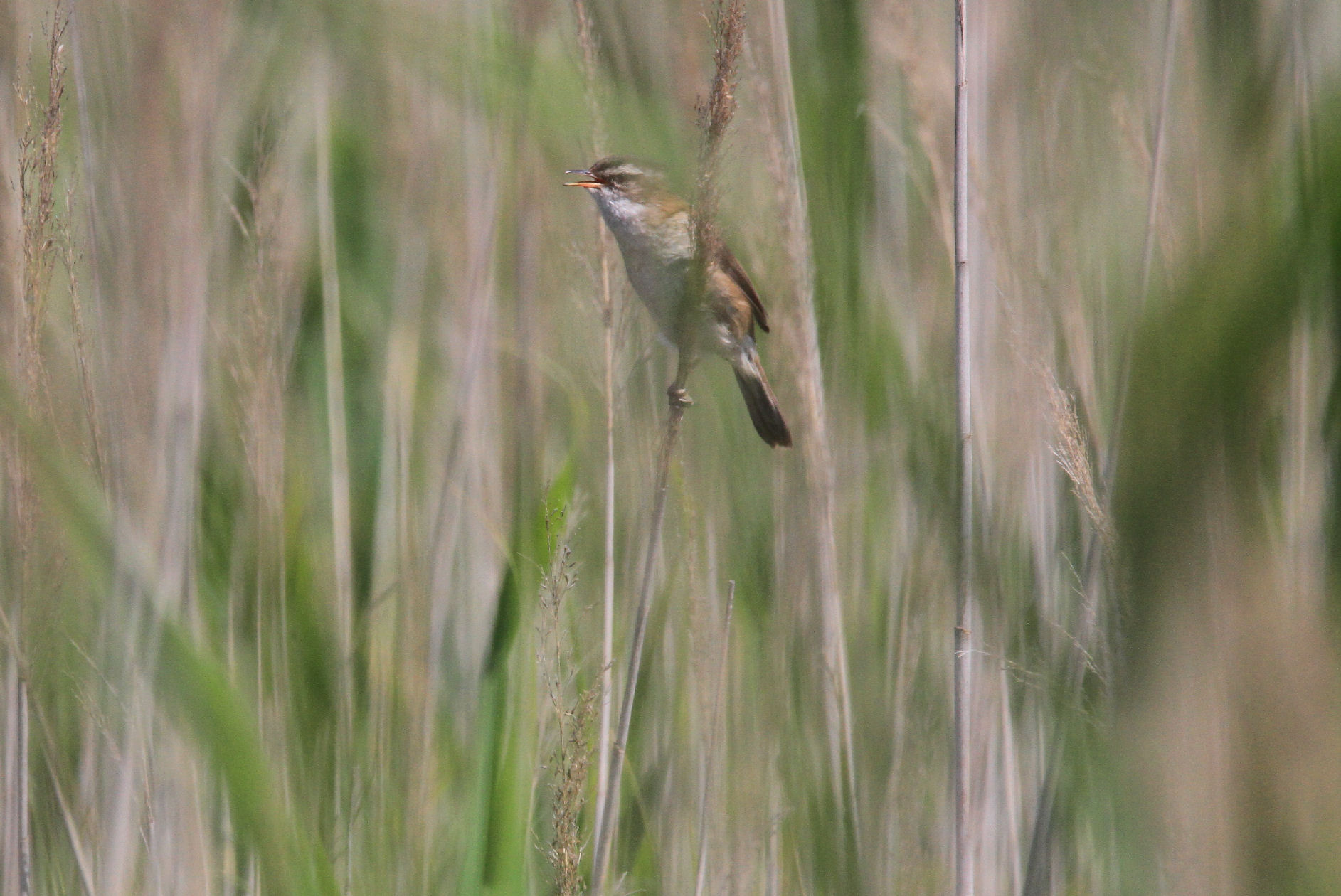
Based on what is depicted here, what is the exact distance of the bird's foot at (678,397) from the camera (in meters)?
1.47

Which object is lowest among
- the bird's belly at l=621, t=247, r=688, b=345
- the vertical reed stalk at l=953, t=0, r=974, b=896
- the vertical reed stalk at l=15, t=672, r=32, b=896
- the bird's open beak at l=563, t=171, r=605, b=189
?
the vertical reed stalk at l=15, t=672, r=32, b=896

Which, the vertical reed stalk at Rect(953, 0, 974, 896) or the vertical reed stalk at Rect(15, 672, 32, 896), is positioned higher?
the vertical reed stalk at Rect(953, 0, 974, 896)

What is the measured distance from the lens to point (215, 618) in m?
1.74

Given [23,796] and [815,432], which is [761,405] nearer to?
[815,432]

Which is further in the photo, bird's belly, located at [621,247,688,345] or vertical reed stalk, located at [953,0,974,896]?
bird's belly, located at [621,247,688,345]

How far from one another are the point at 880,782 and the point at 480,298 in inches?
33.8

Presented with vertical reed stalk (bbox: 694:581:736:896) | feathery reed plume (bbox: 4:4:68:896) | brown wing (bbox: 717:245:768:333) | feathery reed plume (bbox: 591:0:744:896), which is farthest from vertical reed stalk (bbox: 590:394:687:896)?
brown wing (bbox: 717:245:768:333)

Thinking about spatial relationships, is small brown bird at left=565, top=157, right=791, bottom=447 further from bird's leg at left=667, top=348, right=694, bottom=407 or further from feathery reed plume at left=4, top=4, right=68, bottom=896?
feathery reed plume at left=4, top=4, right=68, bottom=896

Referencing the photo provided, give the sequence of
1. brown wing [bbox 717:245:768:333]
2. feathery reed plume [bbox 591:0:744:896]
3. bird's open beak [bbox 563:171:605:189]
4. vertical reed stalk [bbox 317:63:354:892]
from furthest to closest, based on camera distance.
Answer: brown wing [bbox 717:245:768:333] → bird's open beak [bbox 563:171:605:189] → vertical reed stalk [bbox 317:63:354:892] → feathery reed plume [bbox 591:0:744:896]

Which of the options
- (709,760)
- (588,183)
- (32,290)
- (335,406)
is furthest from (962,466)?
(588,183)

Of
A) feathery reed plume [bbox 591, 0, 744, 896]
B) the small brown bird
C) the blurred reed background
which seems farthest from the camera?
the small brown bird

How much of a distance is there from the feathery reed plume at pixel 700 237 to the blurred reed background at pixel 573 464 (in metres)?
0.09

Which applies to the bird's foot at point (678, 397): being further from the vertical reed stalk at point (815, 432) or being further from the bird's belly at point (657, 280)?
the bird's belly at point (657, 280)

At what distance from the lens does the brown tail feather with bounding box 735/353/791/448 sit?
2166 mm
